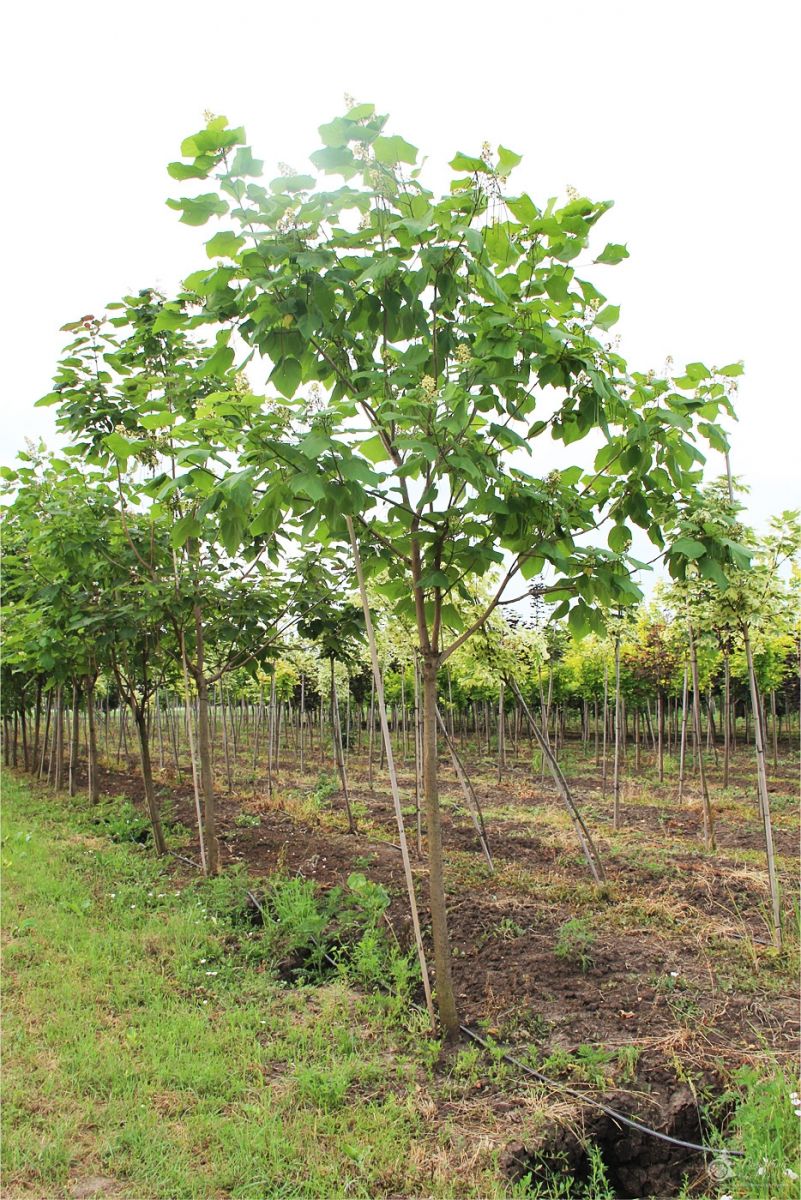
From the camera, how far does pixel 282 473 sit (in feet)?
10.5

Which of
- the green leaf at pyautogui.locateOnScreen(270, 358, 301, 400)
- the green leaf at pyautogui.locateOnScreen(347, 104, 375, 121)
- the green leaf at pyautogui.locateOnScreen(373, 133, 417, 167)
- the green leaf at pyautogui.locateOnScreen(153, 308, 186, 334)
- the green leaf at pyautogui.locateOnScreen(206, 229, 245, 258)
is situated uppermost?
the green leaf at pyautogui.locateOnScreen(347, 104, 375, 121)

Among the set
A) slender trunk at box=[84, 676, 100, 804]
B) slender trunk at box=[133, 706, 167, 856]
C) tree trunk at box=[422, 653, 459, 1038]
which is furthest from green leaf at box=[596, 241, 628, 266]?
slender trunk at box=[84, 676, 100, 804]

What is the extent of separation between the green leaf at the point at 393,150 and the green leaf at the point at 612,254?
0.85m

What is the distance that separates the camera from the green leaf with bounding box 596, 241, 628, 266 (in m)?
3.18

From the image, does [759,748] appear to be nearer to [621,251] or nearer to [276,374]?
[621,251]

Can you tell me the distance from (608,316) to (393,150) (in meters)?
1.10

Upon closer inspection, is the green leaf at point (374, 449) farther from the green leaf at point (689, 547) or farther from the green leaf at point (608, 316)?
the green leaf at point (689, 547)

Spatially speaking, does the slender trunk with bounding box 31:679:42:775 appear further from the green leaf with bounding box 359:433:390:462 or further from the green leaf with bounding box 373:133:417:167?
the green leaf with bounding box 373:133:417:167

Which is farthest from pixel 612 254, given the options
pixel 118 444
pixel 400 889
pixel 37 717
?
pixel 37 717

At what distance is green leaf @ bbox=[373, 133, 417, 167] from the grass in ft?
12.6

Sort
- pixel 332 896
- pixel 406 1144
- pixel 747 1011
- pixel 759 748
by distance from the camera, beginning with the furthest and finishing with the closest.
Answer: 1. pixel 332 896
2. pixel 759 748
3. pixel 747 1011
4. pixel 406 1144

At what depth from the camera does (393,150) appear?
2936 mm

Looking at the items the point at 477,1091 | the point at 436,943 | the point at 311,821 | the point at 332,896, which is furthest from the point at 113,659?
the point at 477,1091

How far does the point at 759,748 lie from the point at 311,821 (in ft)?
19.7
